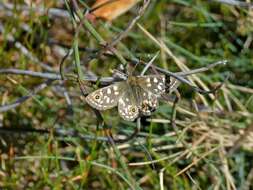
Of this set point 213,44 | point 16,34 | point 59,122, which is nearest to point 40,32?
point 16,34

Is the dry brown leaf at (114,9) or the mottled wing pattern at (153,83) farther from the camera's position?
the dry brown leaf at (114,9)

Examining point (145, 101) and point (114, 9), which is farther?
point (114, 9)

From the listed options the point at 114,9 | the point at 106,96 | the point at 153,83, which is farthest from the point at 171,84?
the point at 114,9

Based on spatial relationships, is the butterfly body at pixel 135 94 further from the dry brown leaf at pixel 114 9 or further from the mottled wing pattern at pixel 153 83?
the dry brown leaf at pixel 114 9

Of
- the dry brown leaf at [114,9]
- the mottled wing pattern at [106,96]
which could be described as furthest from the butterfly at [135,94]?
the dry brown leaf at [114,9]

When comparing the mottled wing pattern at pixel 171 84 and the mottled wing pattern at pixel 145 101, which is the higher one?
the mottled wing pattern at pixel 171 84

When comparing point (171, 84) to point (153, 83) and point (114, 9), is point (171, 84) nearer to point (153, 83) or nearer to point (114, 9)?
point (153, 83)

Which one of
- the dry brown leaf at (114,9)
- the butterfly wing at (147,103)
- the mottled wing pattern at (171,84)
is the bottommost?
the butterfly wing at (147,103)

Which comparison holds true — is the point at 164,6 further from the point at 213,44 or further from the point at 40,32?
the point at 40,32
